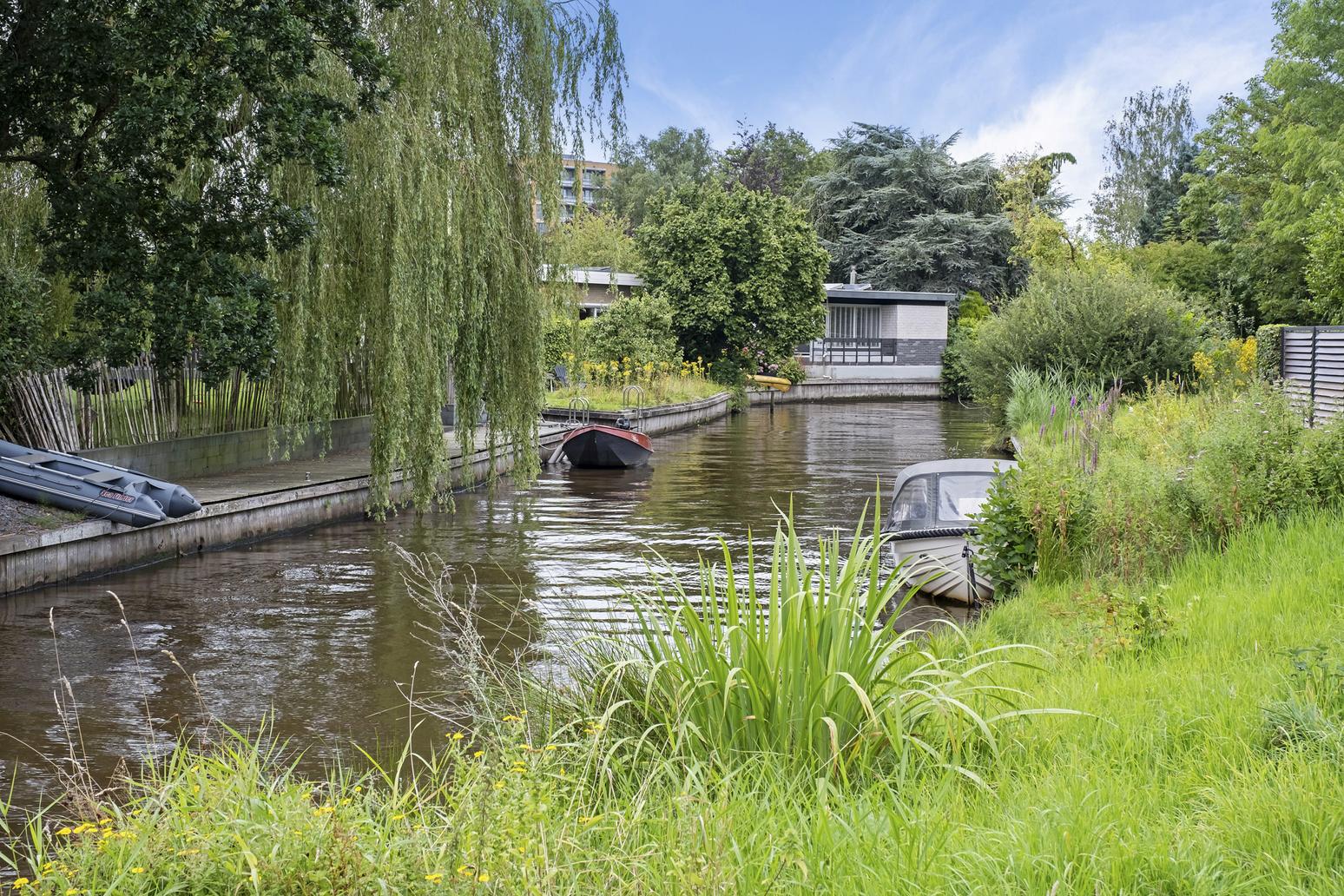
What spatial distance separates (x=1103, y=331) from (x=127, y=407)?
19.6 meters

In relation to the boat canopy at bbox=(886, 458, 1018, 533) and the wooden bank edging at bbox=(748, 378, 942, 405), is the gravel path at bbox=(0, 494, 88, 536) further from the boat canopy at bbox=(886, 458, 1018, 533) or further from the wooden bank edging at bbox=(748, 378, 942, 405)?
the wooden bank edging at bbox=(748, 378, 942, 405)

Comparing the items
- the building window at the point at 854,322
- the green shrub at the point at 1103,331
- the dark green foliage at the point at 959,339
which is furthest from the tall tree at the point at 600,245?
the green shrub at the point at 1103,331

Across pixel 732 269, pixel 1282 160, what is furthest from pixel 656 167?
pixel 1282 160

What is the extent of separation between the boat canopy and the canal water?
160 cm

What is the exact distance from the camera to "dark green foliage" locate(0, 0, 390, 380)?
10266 millimetres

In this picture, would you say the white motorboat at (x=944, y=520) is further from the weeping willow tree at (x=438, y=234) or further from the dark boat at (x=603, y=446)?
the dark boat at (x=603, y=446)

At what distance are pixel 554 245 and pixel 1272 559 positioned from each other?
10769mm

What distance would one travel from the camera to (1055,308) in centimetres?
2762

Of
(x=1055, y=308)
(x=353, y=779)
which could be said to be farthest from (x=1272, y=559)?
(x=1055, y=308)

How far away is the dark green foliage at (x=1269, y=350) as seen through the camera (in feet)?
64.2

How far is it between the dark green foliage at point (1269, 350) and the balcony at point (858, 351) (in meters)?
30.7

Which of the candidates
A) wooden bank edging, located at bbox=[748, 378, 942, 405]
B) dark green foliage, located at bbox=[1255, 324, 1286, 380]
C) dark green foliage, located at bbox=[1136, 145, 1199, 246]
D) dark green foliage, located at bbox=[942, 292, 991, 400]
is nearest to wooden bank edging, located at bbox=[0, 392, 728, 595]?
dark green foliage, located at bbox=[1255, 324, 1286, 380]

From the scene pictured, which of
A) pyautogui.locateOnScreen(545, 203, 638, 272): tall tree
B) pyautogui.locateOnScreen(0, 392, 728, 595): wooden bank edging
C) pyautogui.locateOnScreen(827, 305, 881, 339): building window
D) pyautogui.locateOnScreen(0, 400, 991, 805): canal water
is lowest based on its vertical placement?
pyautogui.locateOnScreen(0, 400, 991, 805): canal water

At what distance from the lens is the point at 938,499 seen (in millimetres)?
12484
